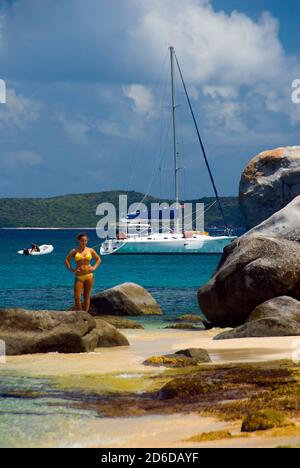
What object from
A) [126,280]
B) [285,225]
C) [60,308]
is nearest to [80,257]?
[285,225]

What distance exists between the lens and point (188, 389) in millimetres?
12570

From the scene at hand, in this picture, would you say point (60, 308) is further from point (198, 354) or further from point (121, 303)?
point (198, 354)

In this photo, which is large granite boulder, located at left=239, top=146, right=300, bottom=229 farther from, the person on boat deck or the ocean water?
the person on boat deck

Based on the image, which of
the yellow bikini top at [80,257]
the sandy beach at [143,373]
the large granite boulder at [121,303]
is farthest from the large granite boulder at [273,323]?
the large granite boulder at [121,303]

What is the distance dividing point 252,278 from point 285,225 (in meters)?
2.77

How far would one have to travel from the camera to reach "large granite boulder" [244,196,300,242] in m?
23.9

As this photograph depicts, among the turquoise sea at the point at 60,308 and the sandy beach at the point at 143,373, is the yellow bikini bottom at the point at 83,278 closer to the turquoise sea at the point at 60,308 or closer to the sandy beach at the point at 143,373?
the sandy beach at the point at 143,373

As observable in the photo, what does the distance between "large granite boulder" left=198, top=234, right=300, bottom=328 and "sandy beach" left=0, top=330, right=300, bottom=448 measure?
0.98m

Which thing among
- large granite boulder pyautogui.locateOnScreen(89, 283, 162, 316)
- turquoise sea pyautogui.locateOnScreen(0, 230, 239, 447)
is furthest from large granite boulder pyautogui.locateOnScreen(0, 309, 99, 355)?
large granite boulder pyautogui.locateOnScreen(89, 283, 162, 316)

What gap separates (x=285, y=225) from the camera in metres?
24.3

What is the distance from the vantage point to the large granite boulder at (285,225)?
2389cm

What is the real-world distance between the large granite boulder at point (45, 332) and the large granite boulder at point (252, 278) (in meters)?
6.10
